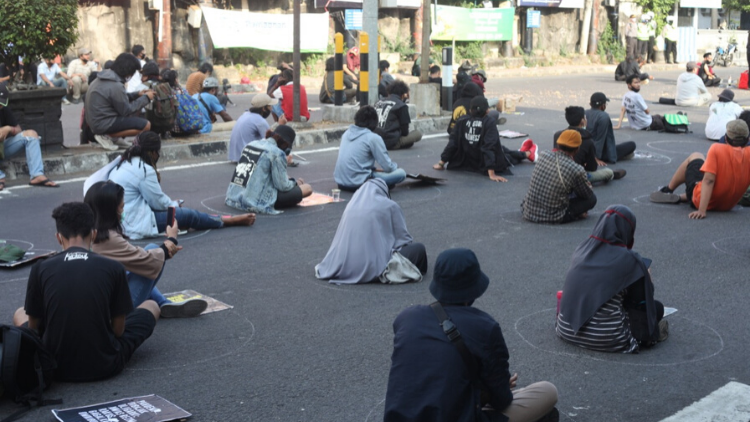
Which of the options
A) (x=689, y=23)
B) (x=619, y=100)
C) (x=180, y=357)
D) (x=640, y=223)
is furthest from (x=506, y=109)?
(x=689, y=23)

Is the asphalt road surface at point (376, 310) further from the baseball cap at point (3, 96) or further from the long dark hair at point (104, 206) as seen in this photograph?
the baseball cap at point (3, 96)

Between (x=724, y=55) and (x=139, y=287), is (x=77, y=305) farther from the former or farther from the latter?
(x=724, y=55)

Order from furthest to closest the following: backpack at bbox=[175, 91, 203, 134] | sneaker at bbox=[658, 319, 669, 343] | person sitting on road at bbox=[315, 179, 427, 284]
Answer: backpack at bbox=[175, 91, 203, 134] < person sitting on road at bbox=[315, 179, 427, 284] < sneaker at bbox=[658, 319, 669, 343]

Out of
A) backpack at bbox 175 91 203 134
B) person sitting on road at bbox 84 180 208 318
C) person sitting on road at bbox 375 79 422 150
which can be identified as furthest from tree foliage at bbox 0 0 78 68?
person sitting on road at bbox 84 180 208 318

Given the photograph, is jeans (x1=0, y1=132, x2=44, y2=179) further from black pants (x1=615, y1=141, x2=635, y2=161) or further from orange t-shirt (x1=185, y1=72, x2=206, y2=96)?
black pants (x1=615, y1=141, x2=635, y2=161)

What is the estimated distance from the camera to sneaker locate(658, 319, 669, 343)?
5.60 m

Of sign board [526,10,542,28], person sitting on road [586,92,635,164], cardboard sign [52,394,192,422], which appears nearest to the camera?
cardboard sign [52,394,192,422]

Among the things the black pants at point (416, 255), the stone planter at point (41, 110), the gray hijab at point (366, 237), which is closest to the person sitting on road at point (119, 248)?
the gray hijab at point (366, 237)

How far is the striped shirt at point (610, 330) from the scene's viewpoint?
5.33 meters

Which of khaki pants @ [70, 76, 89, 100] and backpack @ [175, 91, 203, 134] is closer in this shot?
backpack @ [175, 91, 203, 134]

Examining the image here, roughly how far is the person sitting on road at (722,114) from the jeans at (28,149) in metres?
10.9

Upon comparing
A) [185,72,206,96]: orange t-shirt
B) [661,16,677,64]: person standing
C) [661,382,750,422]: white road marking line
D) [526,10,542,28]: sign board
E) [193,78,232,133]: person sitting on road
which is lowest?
[661,382,750,422]: white road marking line

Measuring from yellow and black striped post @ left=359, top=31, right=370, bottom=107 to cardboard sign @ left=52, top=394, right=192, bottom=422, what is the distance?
11666 millimetres

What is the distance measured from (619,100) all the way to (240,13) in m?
11.1
